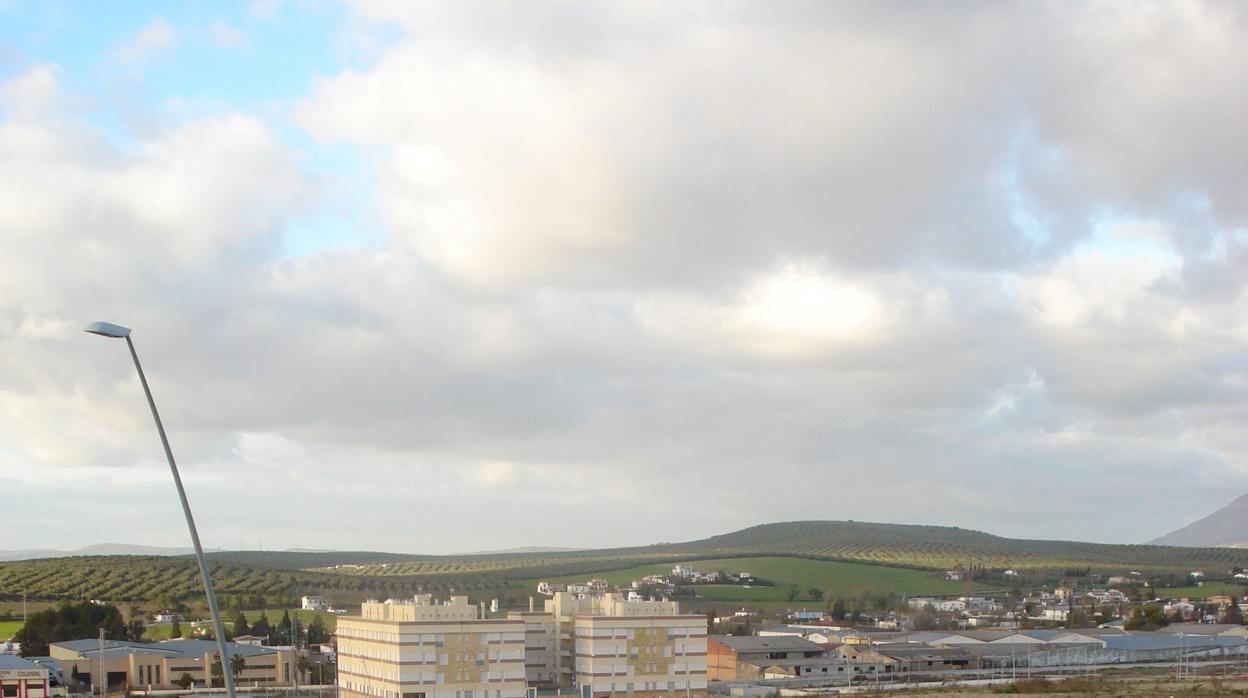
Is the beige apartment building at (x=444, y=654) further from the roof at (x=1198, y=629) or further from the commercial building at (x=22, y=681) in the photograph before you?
the roof at (x=1198, y=629)

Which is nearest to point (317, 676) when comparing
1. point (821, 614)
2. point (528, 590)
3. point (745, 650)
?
point (745, 650)

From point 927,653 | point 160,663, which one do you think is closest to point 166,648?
point 160,663

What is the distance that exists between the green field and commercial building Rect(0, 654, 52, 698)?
119 ft

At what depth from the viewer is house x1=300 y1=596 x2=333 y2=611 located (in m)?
163

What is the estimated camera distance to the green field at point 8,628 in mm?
127088

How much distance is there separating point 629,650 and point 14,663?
4679 centimetres

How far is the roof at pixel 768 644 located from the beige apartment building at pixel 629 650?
35013mm

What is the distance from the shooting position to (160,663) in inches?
4235

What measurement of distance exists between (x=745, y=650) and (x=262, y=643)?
46.4 metres

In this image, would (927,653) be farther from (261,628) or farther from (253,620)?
(253,620)

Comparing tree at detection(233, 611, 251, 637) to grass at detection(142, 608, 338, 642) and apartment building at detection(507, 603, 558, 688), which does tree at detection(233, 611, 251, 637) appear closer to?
grass at detection(142, 608, 338, 642)

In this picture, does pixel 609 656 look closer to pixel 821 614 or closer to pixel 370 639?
pixel 370 639

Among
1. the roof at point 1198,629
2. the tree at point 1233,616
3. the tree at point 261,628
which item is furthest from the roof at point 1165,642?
the tree at point 261,628

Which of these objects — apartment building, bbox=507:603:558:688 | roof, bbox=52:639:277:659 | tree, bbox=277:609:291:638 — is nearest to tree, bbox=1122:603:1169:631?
tree, bbox=277:609:291:638
